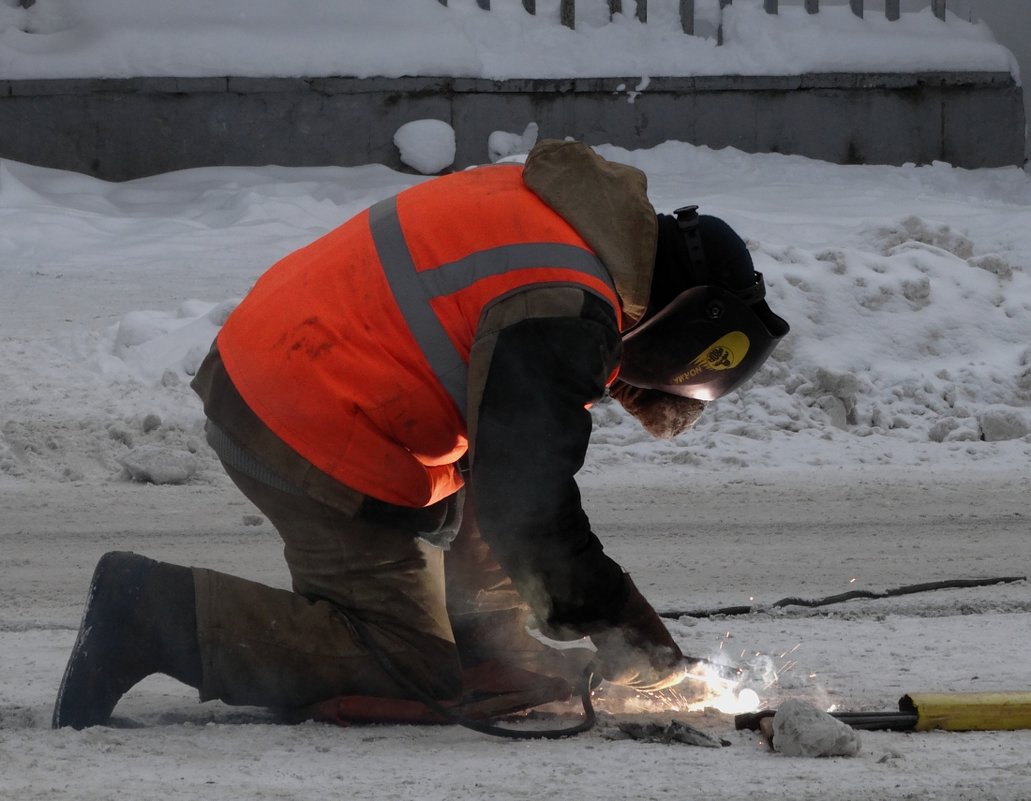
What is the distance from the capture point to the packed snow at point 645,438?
2.57m

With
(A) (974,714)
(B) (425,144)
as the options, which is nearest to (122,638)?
(A) (974,714)

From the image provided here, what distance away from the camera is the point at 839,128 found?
10.8 meters

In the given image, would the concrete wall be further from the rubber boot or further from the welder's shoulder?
the welder's shoulder

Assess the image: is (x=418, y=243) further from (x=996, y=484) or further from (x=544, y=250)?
(x=996, y=484)

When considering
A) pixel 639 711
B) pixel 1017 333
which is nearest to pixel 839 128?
pixel 1017 333

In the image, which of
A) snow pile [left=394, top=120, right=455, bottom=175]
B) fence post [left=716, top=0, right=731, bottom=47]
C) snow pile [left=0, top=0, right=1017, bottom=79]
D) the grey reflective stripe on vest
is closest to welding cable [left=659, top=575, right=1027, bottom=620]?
the grey reflective stripe on vest

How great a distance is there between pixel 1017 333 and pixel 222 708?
16.4 feet

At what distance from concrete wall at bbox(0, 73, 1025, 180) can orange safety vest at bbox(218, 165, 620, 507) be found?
751 cm

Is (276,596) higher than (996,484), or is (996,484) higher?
(276,596)

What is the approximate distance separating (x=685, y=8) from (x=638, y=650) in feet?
29.3

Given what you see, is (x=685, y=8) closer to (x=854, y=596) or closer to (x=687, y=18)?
(x=687, y=18)

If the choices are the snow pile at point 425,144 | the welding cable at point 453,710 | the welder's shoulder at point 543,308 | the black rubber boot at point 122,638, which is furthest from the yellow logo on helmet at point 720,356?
the snow pile at point 425,144

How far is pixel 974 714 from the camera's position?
276 centimetres

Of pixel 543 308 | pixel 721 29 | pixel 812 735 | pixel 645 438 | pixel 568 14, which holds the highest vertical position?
pixel 543 308
